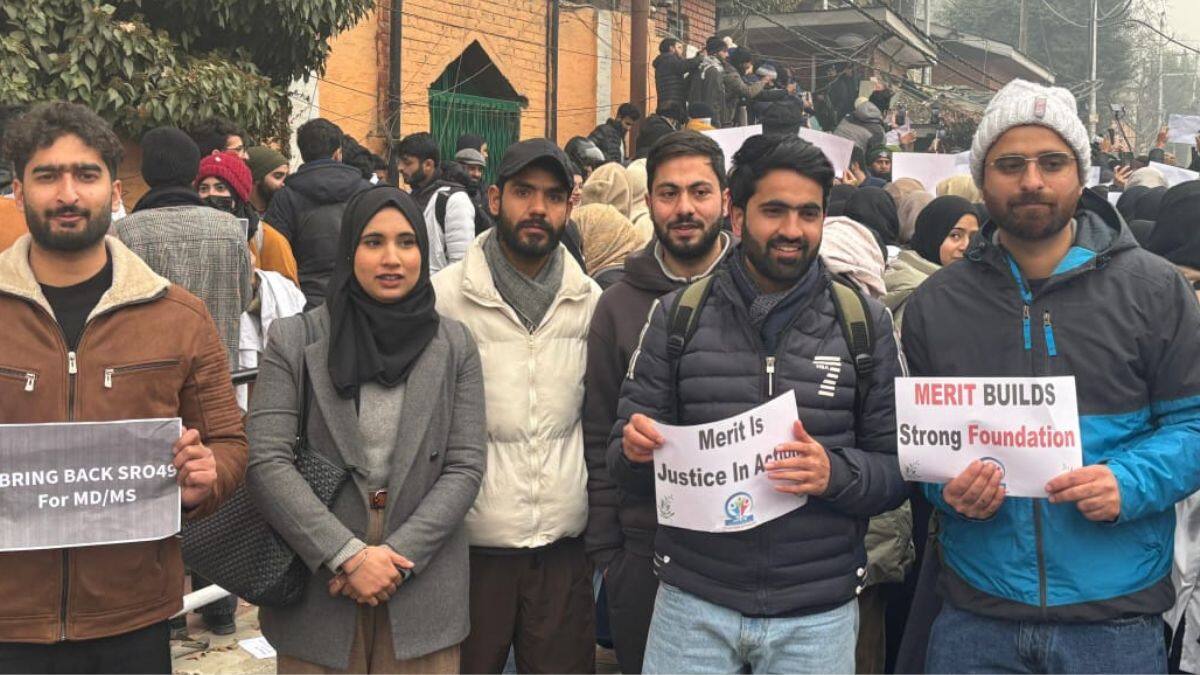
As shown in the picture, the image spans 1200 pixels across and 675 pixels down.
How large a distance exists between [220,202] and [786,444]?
4.07 meters

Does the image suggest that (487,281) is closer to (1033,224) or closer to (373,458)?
(373,458)

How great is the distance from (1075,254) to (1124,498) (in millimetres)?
652

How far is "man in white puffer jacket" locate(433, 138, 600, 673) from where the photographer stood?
373 centimetres

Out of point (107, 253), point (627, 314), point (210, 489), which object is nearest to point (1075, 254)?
point (627, 314)

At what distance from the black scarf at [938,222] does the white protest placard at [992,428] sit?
2302 mm

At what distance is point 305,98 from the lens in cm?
1215

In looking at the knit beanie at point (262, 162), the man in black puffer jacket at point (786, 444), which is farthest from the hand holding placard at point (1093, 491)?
the knit beanie at point (262, 162)

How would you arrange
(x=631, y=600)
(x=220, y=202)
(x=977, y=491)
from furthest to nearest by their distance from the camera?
(x=220, y=202), (x=631, y=600), (x=977, y=491)

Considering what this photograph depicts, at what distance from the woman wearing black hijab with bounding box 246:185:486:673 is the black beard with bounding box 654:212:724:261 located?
35.2 inches

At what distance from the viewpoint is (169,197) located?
5.43 m

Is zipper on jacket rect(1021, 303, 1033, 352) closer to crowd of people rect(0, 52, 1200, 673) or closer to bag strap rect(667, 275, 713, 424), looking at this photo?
crowd of people rect(0, 52, 1200, 673)

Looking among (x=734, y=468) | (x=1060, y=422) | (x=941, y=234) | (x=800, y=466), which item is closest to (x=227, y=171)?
(x=941, y=234)

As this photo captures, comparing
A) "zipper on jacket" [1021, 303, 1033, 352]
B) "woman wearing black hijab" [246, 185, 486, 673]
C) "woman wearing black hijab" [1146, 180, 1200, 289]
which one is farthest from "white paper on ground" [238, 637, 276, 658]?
"woman wearing black hijab" [1146, 180, 1200, 289]

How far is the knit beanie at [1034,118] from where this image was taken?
3.06 meters
